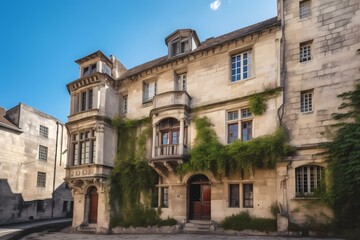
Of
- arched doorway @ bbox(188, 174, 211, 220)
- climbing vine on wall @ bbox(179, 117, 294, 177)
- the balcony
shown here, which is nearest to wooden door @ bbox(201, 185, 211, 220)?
arched doorway @ bbox(188, 174, 211, 220)

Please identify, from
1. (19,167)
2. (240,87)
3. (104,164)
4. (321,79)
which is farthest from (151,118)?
(19,167)

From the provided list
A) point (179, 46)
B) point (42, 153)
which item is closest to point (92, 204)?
point (179, 46)

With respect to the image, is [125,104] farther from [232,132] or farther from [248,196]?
[248,196]

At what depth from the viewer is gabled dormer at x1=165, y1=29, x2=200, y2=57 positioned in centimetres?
2053

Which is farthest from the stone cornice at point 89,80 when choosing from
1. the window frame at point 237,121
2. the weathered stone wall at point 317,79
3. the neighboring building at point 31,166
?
the weathered stone wall at point 317,79

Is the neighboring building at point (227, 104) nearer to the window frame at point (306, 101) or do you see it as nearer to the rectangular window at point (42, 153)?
the window frame at point (306, 101)

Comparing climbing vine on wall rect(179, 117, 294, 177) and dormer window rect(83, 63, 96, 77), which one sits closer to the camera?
climbing vine on wall rect(179, 117, 294, 177)

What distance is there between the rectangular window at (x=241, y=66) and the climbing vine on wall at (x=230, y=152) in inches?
126

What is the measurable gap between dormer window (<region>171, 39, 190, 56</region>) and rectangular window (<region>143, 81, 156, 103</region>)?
2647 millimetres

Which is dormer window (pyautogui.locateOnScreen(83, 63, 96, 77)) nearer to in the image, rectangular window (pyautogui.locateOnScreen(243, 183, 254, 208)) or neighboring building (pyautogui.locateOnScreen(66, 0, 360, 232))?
neighboring building (pyautogui.locateOnScreen(66, 0, 360, 232))

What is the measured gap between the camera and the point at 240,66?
1791cm

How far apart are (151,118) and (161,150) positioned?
2619 mm

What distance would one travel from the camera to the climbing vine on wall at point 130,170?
19234 mm

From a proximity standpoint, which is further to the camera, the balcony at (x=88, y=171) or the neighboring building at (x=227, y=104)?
the balcony at (x=88, y=171)
